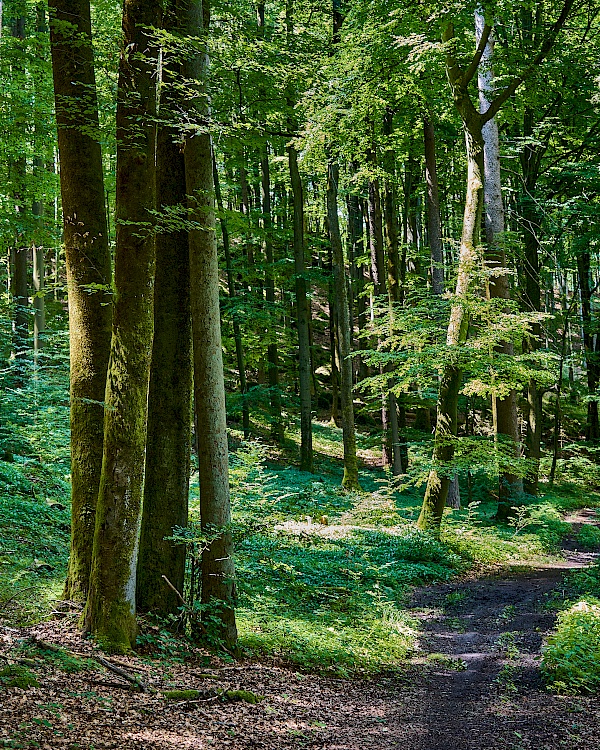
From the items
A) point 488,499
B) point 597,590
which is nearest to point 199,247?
point 597,590

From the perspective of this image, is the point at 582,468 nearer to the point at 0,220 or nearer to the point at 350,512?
the point at 350,512

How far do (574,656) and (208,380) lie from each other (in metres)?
4.51

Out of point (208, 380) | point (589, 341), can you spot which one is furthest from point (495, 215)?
point (589, 341)

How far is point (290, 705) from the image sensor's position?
5.07 m

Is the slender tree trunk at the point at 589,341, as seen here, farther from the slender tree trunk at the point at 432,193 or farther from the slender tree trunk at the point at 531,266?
the slender tree trunk at the point at 432,193

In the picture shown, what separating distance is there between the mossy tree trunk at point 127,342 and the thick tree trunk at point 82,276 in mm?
656

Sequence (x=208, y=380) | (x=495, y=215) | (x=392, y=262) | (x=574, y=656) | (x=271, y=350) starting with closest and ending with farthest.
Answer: (x=574, y=656)
(x=208, y=380)
(x=495, y=215)
(x=392, y=262)
(x=271, y=350)

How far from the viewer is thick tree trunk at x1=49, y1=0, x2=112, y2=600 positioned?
5.52 meters

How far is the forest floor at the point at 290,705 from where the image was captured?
3.78m

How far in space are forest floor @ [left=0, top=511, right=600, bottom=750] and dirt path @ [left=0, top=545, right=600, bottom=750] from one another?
0.01 meters

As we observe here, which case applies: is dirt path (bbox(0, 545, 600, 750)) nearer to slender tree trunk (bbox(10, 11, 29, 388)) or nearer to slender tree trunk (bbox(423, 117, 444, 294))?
slender tree trunk (bbox(10, 11, 29, 388))

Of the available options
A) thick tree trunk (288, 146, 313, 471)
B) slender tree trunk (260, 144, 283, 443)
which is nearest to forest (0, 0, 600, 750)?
thick tree trunk (288, 146, 313, 471)

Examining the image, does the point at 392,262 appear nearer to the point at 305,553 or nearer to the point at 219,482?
the point at 305,553

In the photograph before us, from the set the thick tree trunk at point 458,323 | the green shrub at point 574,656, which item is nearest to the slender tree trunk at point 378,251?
the thick tree trunk at point 458,323
